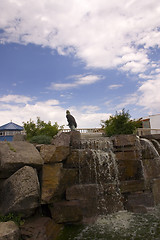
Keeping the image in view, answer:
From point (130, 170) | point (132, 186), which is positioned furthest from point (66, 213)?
point (130, 170)

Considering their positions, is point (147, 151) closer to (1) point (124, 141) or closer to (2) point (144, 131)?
(1) point (124, 141)

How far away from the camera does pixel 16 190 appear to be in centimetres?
621

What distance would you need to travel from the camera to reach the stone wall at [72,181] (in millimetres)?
6262

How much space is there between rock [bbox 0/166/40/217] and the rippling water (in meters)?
1.39

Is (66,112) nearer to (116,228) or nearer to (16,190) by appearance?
(16,190)

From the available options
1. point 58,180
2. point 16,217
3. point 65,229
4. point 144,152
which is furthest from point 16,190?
point 144,152

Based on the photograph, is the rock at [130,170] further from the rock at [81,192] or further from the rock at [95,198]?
the rock at [81,192]

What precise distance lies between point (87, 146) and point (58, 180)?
256 cm

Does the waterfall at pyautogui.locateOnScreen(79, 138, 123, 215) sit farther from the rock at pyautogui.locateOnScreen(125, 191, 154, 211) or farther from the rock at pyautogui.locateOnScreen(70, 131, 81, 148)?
the rock at pyautogui.locateOnScreen(125, 191, 154, 211)

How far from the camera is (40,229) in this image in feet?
19.0

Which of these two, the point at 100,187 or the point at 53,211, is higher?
the point at 100,187

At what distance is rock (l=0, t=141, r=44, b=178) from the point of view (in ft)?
21.5

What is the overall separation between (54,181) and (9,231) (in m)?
2.31

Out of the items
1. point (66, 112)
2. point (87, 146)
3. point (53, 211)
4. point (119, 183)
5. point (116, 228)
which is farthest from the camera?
point (66, 112)
